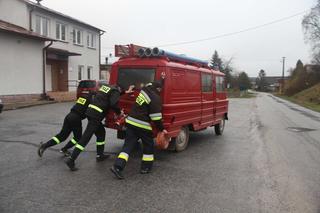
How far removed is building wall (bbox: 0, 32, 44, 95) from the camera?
19938 millimetres

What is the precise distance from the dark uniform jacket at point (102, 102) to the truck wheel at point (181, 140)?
2.10 m

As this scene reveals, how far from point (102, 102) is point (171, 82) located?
1.75m

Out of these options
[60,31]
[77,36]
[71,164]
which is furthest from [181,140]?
[77,36]

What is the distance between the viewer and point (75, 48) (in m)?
29.4

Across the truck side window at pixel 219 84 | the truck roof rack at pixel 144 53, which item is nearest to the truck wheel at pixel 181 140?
the truck roof rack at pixel 144 53

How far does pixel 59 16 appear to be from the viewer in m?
27.2

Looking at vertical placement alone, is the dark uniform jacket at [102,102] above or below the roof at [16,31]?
below

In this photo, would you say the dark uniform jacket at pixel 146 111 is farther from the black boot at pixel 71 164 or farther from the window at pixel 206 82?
the window at pixel 206 82

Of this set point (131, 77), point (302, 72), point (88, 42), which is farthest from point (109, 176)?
point (302, 72)

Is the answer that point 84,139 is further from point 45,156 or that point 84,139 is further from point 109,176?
Result: point 45,156

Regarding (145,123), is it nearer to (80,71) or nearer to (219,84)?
(219,84)

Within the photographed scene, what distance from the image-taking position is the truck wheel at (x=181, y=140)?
8.35m

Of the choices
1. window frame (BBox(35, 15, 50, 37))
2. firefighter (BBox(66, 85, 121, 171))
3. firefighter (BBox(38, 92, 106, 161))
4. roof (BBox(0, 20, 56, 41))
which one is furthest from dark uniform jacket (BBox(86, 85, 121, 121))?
window frame (BBox(35, 15, 50, 37))

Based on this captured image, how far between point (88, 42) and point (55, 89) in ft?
21.1
